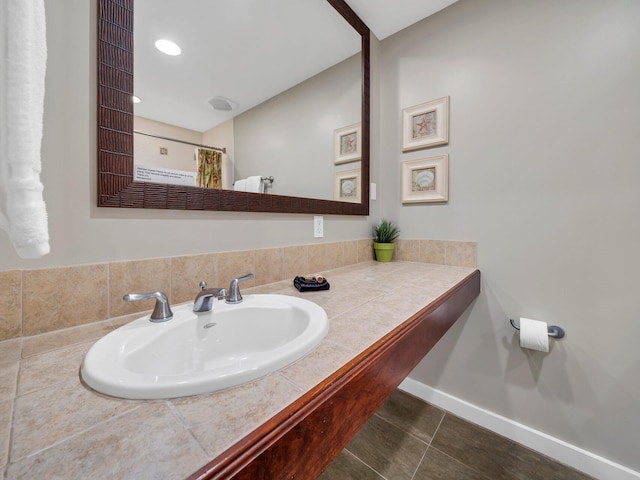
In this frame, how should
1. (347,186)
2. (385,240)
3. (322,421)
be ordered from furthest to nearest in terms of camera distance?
(385,240) < (347,186) < (322,421)

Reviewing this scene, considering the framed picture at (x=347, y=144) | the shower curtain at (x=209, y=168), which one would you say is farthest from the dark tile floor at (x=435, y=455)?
the framed picture at (x=347, y=144)

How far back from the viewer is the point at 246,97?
97 centimetres

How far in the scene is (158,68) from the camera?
0.74 m

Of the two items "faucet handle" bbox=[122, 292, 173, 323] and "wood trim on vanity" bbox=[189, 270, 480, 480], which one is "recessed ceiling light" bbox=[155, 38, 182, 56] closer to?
"faucet handle" bbox=[122, 292, 173, 323]

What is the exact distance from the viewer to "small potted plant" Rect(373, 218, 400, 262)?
1.58 meters

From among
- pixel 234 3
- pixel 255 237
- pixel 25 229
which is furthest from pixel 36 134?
pixel 234 3

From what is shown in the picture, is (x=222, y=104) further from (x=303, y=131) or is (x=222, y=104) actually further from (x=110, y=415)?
(x=110, y=415)

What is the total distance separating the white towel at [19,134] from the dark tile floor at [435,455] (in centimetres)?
135

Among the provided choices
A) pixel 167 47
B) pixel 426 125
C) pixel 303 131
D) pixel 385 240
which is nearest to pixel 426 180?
pixel 426 125

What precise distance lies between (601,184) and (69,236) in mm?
1858

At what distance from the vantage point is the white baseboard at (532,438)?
1054 mm

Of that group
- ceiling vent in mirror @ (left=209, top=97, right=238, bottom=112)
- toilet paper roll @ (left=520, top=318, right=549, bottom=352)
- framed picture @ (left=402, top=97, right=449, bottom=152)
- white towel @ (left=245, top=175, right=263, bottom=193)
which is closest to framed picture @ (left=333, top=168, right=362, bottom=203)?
framed picture @ (left=402, top=97, right=449, bottom=152)

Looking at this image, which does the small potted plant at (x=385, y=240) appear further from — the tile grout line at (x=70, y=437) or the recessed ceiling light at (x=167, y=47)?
the tile grout line at (x=70, y=437)

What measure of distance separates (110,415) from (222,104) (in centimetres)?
90
